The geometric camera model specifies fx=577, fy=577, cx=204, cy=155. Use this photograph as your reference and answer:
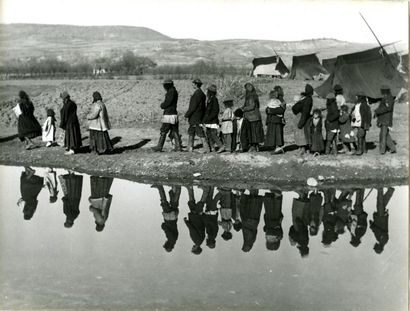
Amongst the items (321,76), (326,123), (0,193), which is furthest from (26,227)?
(321,76)

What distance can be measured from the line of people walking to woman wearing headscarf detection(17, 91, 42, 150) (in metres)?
1.01

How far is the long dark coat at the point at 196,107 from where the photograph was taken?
10.9 m

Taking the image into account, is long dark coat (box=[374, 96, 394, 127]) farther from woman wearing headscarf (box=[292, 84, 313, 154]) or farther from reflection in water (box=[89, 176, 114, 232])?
reflection in water (box=[89, 176, 114, 232])

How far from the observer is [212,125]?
11070mm

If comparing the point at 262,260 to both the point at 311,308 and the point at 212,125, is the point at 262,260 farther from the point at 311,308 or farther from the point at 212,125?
the point at 212,125

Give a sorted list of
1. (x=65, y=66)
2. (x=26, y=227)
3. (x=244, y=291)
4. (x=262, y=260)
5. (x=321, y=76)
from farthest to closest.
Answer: (x=321, y=76) < (x=65, y=66) < (x=26, y=227) < (x=262, y=260) < (x=244, y=291)

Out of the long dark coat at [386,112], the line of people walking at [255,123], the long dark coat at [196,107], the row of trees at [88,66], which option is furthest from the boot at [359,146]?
the row of trees at [88,66]

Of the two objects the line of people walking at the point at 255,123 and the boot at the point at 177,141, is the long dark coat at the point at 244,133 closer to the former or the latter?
the line of people walking at the point at 255,123

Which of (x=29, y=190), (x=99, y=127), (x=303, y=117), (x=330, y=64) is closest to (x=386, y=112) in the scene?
(x=303, y=117)

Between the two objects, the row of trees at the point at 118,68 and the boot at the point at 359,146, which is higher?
the row of trees at the point at 118,68

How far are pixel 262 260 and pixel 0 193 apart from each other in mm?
4497

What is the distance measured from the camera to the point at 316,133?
35.4 feet

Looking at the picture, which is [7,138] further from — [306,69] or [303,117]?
[306,69]

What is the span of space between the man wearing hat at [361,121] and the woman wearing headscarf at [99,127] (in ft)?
15.6
